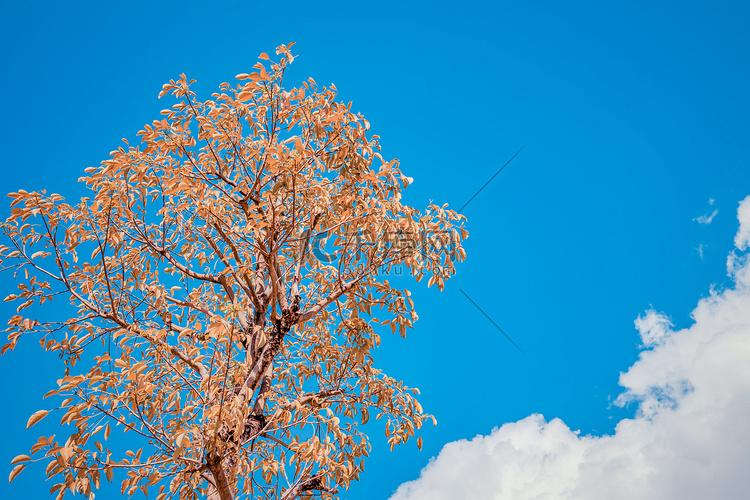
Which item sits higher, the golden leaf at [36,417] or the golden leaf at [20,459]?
the golden leaf at [36,417]

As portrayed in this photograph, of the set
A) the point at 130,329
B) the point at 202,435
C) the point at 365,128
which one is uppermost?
the point at 365,128

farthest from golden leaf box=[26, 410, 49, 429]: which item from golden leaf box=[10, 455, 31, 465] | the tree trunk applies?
the tree trunk

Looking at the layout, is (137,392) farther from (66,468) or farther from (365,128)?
(365,128)

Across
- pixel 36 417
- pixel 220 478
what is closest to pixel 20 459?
pixel 36 417

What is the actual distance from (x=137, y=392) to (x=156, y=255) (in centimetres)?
130

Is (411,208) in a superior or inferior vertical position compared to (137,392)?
superior

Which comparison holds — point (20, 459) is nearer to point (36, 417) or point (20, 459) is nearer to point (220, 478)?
point (36, 417)

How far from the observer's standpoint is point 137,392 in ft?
8.09

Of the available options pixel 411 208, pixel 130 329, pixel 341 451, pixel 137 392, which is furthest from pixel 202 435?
pixel 411 208

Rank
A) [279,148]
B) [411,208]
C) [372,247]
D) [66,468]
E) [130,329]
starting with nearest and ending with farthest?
[66,468], [279,148], [130,329], [411,208], [372,247]

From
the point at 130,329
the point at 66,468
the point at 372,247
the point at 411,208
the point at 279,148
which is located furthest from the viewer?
the point at 372,247

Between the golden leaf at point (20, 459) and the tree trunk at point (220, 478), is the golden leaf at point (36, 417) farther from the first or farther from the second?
the tree trunk at point (220, 478)

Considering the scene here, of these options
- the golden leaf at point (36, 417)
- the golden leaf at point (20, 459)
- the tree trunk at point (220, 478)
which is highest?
the golden leaf at point (36, 417)

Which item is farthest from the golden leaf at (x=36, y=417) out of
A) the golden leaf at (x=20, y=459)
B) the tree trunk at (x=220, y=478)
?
the tree trunk at (x=220, y=478)
